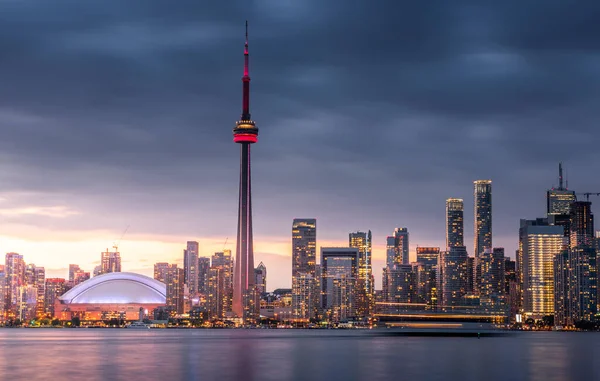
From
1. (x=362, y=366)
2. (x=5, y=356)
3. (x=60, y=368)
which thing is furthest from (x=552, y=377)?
(x=5, y=356)

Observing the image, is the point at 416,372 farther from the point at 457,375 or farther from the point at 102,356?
the point at 102,356

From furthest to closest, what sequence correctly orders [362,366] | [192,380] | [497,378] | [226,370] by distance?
[362,366], [226,370], [497,378], [192,380]

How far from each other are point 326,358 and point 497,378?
157 ft

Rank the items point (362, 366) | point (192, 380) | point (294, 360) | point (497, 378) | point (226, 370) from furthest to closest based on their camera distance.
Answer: point (294, 360), point (362, 366), point (226, 370), point (497, 378), point (192, 380)

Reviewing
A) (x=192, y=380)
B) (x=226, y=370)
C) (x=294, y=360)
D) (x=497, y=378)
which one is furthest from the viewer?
(x=294, y=360)

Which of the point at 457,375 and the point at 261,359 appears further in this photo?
the point at 261,359

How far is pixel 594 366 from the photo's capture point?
151625 mm

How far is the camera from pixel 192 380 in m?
120

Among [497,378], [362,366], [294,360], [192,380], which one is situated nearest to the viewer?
[192,380]

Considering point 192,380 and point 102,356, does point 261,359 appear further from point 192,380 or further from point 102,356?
point 192,380

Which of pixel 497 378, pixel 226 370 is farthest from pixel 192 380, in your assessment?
pixel 497 378

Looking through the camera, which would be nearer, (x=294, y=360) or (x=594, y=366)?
(x=594, y=366)

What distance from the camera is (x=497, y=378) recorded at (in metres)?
128

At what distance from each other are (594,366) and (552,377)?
78.9 ft
